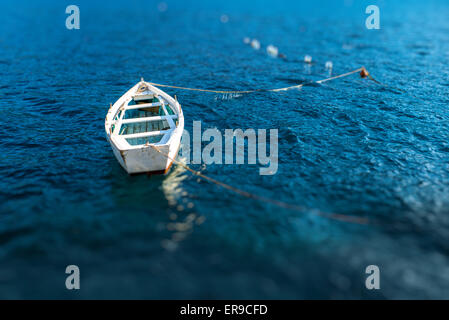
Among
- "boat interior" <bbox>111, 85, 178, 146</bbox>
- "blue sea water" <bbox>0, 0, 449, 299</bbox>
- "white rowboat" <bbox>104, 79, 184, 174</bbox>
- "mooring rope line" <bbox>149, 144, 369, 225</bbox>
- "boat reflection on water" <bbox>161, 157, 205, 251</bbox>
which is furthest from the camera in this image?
"boat interior" <bbox>111, 85, 178, 146</bbox>

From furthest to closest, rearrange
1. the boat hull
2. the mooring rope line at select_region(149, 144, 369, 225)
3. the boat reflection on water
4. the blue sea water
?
the boat hull, the mooring rope line at select_region(149, 144, 369, 225), the boat reflection on water, the blue sea water

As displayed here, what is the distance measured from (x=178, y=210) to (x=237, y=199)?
3042 millimetres

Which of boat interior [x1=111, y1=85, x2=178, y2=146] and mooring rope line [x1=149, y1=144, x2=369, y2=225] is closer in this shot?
mooring rope line [x1=149, y1=144, x2=369, y2=225]

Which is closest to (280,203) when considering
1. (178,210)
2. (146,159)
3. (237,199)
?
(237,199)

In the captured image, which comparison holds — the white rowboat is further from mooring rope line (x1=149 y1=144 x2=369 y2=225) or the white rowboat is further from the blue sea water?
the blue sea water

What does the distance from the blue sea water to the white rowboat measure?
1106 mm

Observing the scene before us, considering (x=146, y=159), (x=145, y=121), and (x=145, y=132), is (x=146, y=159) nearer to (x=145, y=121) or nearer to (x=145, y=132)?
(x=145, y=132)

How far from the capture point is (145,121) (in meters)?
19.9

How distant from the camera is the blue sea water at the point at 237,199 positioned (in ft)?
35.2

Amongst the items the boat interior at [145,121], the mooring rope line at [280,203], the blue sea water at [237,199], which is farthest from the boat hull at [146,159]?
the boat interior at [145,121]

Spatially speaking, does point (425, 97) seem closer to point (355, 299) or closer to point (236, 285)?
point (355, 299)

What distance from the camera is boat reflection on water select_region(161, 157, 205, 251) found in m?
12.2

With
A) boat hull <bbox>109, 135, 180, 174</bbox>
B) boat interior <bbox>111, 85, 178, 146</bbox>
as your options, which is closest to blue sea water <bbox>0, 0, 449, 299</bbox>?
boat hull <bbox>109, 135, 180, 174</bbox>

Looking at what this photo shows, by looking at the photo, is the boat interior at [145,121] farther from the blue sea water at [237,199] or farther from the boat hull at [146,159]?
the blue sea water at [237,199]
